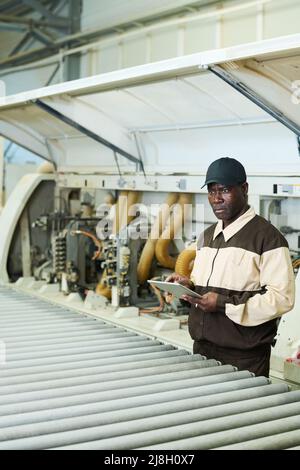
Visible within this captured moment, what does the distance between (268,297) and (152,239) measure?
307cm

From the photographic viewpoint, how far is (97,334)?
4188 mm

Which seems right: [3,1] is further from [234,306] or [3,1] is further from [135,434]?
[135,434]

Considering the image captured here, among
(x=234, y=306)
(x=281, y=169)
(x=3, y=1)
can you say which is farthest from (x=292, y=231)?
(x=3, y=1)

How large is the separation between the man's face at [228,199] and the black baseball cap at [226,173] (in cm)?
4

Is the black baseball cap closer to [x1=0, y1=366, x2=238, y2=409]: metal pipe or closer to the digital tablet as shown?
the digital tablet

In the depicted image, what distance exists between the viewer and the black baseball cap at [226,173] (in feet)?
10.8

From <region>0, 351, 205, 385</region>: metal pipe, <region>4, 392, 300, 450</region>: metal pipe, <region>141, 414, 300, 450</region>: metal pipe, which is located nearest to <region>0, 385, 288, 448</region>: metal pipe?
<region>4, 392, 300, 450</region>: metal pipe

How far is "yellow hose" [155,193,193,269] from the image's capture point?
5969 millimetres

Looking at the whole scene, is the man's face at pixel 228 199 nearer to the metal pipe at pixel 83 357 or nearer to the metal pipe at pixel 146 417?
the metal pipe at pixel 83 357

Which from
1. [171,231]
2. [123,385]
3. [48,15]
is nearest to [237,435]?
[123,385]

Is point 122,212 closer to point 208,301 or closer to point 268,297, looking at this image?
point 208,301

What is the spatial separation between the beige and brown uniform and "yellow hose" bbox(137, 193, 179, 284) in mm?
2454
